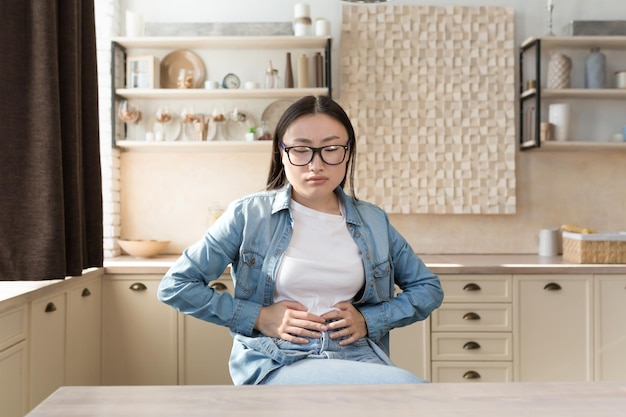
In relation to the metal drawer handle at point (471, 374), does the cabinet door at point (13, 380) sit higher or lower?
higher

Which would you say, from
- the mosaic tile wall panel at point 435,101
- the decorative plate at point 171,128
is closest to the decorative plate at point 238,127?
the decorative plate at point 171,128

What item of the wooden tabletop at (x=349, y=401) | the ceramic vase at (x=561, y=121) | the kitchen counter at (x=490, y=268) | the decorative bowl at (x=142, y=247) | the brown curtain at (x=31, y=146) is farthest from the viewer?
the ceramic vase at (x=561, y=121)

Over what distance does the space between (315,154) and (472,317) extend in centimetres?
184

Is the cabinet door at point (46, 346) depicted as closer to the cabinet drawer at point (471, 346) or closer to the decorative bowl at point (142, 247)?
the decorative bowl at point (142, 247)

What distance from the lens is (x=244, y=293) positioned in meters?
1.66

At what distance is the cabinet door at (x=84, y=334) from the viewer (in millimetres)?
2748

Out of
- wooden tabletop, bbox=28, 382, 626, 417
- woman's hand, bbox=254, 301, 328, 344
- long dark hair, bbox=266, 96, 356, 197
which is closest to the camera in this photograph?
wooden tabletop, bbox=28, 382, 626, 417

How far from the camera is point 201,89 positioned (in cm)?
354

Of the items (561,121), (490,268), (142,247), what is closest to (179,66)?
(142,247)

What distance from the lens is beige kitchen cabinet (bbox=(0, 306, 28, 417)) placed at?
2131mm

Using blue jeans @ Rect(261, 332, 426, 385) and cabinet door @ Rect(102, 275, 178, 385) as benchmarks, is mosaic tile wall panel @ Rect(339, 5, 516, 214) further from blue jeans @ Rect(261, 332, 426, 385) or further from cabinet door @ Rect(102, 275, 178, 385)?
blue jeans @ Rect(261, 332, 426, 385)

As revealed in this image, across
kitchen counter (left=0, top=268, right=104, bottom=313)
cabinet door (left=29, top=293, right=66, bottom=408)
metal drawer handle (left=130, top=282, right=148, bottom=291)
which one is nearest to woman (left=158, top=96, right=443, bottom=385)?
kitchen counter (left=0, top=268, right=104, bottom=313)

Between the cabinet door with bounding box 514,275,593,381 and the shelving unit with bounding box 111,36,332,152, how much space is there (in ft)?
5.03

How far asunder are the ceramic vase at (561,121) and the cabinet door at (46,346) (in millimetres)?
2709
